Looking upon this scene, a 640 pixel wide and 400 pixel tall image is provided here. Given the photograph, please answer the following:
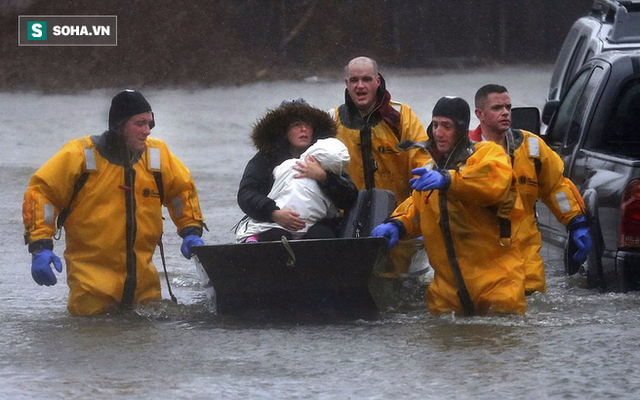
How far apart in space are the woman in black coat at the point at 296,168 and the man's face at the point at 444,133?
2.41 feet

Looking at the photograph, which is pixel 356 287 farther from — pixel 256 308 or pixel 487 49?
pixel 487 49

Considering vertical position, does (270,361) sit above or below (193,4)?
below

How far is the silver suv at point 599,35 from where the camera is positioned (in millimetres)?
10836

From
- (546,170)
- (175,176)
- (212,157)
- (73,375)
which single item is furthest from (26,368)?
(212,157)

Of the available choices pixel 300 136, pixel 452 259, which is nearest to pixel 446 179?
pixel 452 259

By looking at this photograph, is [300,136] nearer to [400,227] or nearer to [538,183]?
[400,227]

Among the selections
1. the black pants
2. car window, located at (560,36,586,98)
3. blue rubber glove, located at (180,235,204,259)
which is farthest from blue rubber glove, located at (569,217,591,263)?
car window, located at (560,36,586,98)

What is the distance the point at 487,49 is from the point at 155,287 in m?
22.9

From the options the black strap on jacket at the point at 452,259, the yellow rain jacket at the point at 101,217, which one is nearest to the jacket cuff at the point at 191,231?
the yellow rain jacket at the point at 101,217

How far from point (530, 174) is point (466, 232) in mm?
858

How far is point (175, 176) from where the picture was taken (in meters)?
8.51

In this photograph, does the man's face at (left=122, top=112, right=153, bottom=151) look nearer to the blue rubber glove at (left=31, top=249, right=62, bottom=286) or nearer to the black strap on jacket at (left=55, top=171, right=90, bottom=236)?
the black strap on jacket at (left=55, top=171, right=90, bottom=236)

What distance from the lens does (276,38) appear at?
31.0 metres

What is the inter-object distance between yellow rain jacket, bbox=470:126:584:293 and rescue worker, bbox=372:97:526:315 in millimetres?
512
